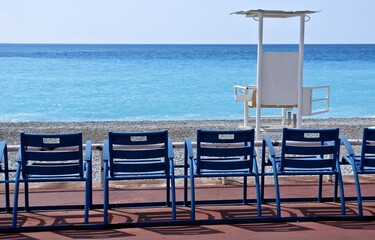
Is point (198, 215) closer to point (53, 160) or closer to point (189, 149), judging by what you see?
point (189, 149)

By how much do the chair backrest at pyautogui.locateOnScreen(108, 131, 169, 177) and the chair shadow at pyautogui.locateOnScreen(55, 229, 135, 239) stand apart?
0.57 meters

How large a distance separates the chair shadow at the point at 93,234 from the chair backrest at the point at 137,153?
1.88 feet

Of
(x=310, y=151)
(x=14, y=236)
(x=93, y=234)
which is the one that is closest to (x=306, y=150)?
(x=310, y=151)

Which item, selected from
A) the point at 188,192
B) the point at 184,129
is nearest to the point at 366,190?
the point at 188,192

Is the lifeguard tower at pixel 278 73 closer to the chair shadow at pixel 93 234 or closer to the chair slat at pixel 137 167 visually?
the chair slat at pixel 137 167

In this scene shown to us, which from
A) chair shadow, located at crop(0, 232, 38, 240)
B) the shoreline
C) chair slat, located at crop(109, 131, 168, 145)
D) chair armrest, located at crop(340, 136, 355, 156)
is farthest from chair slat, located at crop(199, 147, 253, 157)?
the shoreline

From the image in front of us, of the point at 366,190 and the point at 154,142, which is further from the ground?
the point at 154,142

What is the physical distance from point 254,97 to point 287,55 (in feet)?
3.96

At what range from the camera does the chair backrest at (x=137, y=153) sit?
6.16 m

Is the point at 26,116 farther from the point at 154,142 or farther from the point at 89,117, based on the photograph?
the point at 154,142

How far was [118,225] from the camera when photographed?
6.12 metres

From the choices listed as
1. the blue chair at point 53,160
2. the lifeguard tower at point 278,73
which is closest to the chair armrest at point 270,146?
the blue chair at point 53,160

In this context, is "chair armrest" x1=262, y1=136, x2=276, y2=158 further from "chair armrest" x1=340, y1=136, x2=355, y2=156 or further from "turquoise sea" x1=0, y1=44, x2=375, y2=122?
"turquoise sea" x1=0, y1=44, x2=375, y2=122

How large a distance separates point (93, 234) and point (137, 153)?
2.79 feet
